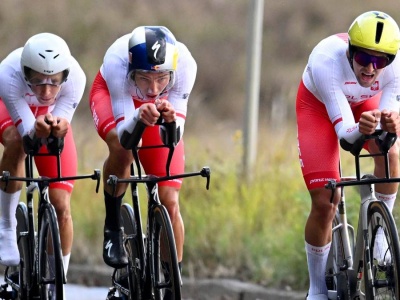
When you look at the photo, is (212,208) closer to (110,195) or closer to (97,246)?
(97,246)

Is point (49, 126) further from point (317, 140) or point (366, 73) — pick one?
point (366, 73)

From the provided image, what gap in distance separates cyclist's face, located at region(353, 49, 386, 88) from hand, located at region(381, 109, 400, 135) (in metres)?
0.43

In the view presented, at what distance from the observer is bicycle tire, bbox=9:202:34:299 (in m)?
9.52

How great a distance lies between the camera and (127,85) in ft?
29.3

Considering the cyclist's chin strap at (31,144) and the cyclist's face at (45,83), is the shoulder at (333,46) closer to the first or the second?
the cyclist's face at (45,83)

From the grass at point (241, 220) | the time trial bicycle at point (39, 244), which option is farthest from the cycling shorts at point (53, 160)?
the grass at point (241, 220)

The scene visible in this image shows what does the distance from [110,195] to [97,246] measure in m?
3.25

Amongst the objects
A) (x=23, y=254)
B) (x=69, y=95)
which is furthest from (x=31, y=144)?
(x=23, y=254)

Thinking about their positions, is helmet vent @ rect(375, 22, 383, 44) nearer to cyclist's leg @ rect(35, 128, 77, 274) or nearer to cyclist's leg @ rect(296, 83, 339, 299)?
cyclist's leg @ rect(296, 83, 339, 299)

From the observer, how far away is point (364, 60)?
8.31 metres

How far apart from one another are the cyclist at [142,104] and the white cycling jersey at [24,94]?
0.19m

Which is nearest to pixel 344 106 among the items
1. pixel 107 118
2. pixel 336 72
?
pixel 336 72

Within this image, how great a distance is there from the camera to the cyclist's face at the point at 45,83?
9086mm

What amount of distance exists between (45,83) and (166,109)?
1196 mm
